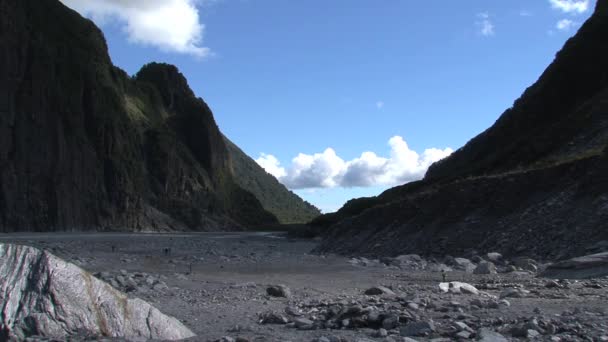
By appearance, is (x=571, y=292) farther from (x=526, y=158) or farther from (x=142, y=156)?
(x=142, y=156)

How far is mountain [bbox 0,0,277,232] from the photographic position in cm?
6231

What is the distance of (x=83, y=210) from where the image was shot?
67.9 metres

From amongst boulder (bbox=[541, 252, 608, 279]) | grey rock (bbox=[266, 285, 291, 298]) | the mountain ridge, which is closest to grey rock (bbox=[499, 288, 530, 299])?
boulder (bbox=[541, 252, 608, 279])

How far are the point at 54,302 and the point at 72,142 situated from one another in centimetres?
6511

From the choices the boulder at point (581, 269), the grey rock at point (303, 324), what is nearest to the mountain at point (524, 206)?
the boulder at point (581, 269)

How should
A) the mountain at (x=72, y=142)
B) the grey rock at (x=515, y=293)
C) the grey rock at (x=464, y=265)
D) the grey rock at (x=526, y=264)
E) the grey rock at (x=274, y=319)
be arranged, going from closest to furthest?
the grey rock at (x=274, y=319)
the grey rock at (x=515, y=293)
the grey rock at (x=526, y=264)
the grey rock at (x=464, y=265)
the mountain at (x=72, y=142)

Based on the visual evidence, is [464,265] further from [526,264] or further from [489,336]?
[489,336]

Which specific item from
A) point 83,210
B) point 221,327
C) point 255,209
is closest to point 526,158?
point 221,327

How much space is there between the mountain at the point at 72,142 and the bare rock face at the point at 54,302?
190 ft

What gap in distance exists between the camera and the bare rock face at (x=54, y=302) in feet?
22.3

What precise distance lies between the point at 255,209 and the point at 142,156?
3488 centimetres

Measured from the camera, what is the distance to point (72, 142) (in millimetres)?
67938

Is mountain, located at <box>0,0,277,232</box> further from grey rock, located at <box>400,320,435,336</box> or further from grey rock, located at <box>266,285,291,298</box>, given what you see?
grey rock, located at <box>400,320,435,336</box>

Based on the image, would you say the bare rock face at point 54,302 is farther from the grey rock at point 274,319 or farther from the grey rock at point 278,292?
the grey rock at point 278,292
